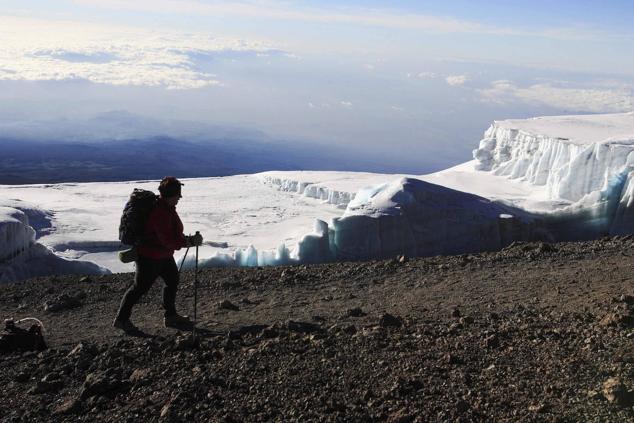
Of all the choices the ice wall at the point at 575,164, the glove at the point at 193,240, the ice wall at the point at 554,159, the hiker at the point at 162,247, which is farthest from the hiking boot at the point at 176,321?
the ice wall at the point at 554,159

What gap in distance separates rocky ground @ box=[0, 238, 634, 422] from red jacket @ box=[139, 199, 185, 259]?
79cm

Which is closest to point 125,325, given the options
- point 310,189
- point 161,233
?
point 161,233

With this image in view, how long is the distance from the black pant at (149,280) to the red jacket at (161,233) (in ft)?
0.27

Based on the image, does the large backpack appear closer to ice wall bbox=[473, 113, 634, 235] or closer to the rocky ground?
the rocky ground

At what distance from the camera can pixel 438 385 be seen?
4273mm

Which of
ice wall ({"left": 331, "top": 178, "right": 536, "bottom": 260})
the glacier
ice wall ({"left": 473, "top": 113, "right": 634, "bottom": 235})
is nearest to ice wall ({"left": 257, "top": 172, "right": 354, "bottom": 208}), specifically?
the glacier

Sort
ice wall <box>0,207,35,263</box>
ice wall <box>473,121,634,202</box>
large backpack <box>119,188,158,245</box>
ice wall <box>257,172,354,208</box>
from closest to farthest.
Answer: large backpack <box>119,188,158,245</box>
ice wall <box>0,207,35,263</box>
ice wall <box>473,121,634,202</box>
ice wall <box>257,172,354,208</box>

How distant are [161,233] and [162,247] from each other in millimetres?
163

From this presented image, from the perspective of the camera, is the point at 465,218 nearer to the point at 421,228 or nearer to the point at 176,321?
the point at 421,228

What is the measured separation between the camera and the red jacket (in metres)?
6.09

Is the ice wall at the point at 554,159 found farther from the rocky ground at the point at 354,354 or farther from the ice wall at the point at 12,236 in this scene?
the ice wall at the point at 12,236

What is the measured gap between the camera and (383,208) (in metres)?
13.0

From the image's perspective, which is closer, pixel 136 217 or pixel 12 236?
pixel 136 217

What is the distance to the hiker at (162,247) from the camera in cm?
609
